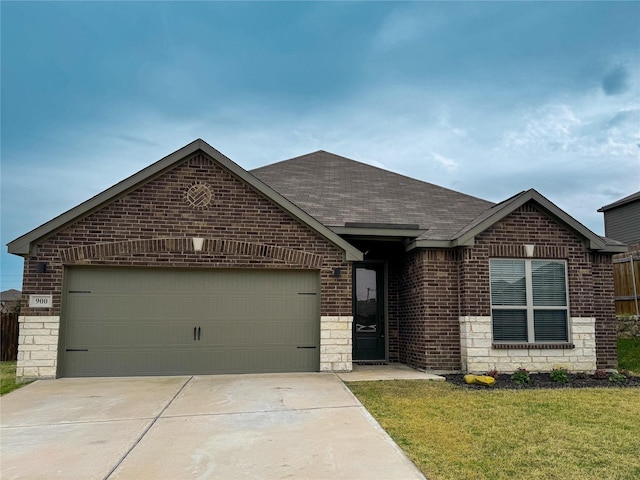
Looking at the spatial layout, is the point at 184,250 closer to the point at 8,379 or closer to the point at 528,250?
the point at 8,379

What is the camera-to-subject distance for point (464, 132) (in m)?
29.6

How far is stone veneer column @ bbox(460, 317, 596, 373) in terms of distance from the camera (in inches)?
383

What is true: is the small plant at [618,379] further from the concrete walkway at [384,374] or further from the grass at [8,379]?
the grass at [8,379]

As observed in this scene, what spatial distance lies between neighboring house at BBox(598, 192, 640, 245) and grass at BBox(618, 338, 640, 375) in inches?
419

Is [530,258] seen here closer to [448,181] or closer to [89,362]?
[89,362]

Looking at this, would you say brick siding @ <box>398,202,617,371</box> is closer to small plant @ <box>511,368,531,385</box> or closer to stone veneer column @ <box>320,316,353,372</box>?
small plant @ <box>511,368,531,385</box>

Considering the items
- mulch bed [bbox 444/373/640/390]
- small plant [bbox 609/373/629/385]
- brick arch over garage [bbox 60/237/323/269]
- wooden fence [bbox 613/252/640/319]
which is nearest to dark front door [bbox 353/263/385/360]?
brick arch over garage [bbox 60/237/323/269]

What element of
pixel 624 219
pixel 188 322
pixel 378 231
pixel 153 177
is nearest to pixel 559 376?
pixel 378 231

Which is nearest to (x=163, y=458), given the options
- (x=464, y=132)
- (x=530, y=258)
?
(x=530, y=258)

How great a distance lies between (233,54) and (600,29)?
1790 cm

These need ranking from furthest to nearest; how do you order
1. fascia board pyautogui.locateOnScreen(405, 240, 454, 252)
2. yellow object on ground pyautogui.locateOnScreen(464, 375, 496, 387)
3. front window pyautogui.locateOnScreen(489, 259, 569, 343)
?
fascia board pyautogui.locateOnScreen(405, 240, 454, 252)
front window pyautogui.locateOnScreen(489, 259, 569, 343)
yellow object on ground pyautogui.locateOnScreen(464, 375, 496, 387)

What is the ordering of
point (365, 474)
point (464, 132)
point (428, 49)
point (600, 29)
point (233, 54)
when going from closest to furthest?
point (365, 474) → point (600, 29) → point (428, 49) → point (233, 54) → point (464, 132)

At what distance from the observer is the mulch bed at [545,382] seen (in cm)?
839

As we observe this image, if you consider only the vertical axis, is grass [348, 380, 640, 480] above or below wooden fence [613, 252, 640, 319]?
below
